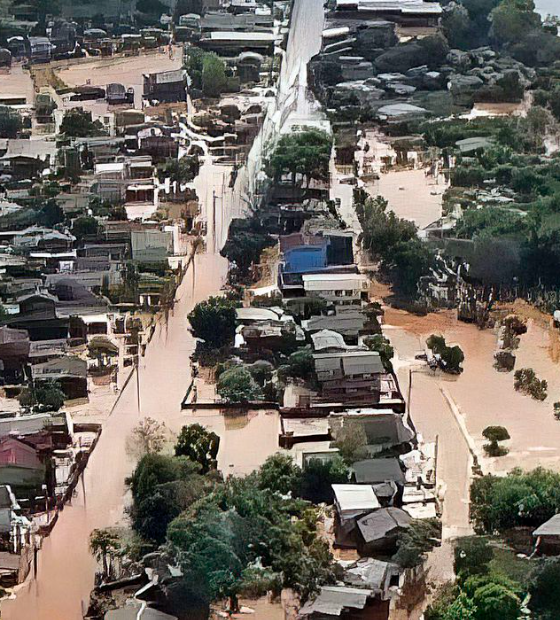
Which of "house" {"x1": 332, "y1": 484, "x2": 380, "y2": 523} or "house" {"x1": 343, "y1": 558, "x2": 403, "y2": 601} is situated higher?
"house" {"x1": 332, "y1": 484, "x2": 380, "y2": 523}

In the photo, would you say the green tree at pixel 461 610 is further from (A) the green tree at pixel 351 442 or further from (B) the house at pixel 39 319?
(B) the house at pixel 39 319

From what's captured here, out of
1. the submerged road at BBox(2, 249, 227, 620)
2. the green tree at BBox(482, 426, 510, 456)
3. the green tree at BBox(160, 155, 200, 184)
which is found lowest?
the submerged road at BBox(2, 249, 227, 620)

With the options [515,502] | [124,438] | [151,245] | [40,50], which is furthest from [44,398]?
[40,50]

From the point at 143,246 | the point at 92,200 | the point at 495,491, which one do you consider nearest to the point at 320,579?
the point at 495,491

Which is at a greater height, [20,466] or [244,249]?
[244,249]

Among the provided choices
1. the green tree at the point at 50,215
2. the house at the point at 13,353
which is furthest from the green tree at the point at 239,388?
the green tree at the point at 50,215

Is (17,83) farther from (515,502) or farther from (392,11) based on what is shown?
(515,502)

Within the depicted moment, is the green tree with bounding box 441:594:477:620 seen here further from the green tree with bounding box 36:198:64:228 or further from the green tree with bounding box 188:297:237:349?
the green tree with bounding box 36:198:64:228

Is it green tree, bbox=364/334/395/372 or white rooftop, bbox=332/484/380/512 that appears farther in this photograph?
green tree, bbox=364/334/395/372

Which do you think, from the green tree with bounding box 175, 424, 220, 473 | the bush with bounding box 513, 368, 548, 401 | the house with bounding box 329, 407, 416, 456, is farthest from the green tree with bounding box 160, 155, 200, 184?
the green tree with bounding box 175, 424, 220, 473
